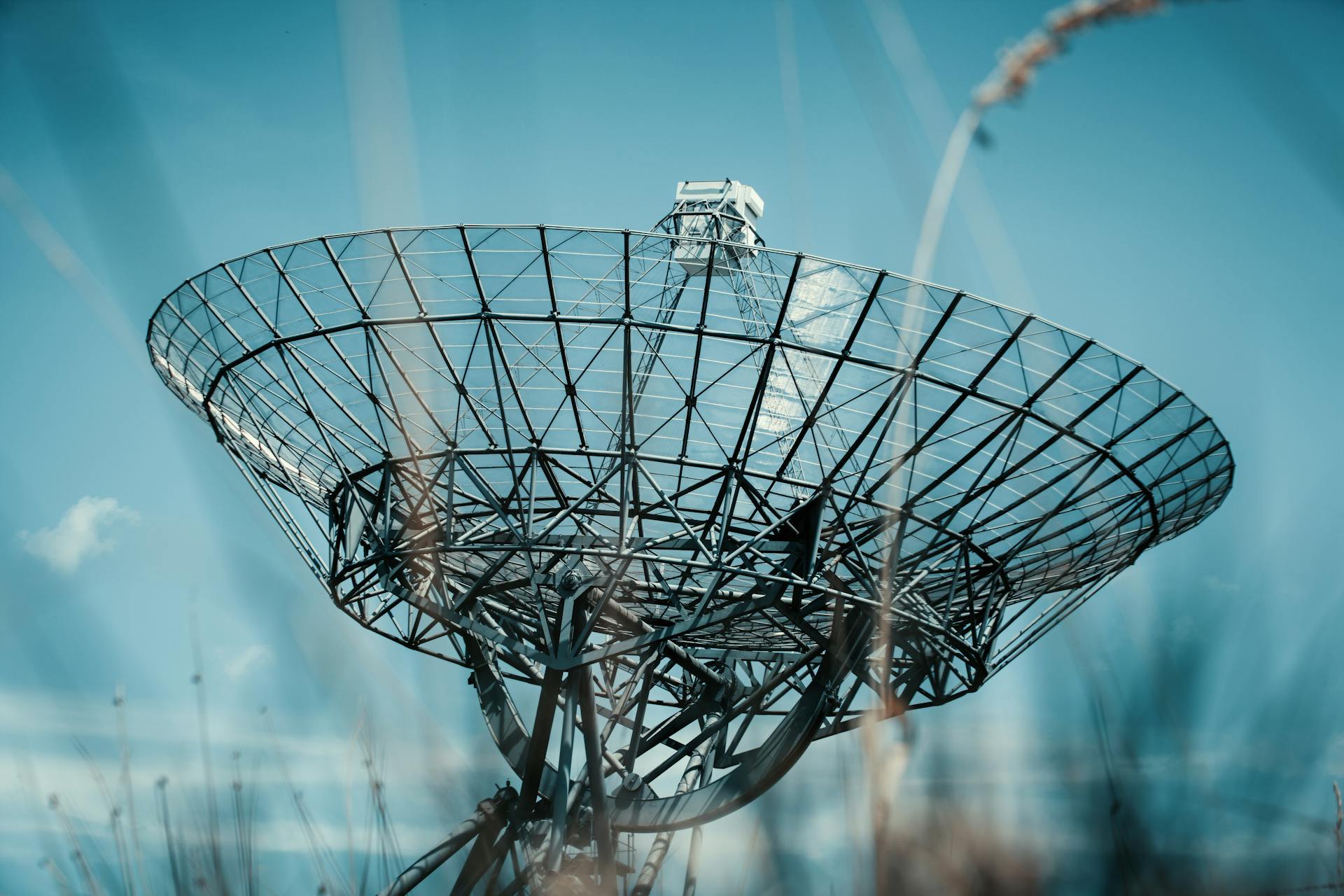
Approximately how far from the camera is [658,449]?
25.1 metres

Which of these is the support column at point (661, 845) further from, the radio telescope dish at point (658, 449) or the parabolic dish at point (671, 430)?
the parabolic dish at point (671, 430)

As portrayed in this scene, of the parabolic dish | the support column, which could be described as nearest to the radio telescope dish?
the parabolic dish

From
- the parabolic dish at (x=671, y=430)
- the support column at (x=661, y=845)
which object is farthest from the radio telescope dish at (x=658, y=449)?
the support column at (x=661, y=845)

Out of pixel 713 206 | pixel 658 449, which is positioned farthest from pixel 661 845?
pixel 713 206

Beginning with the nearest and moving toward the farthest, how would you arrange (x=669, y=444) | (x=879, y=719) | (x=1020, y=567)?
(x=879, y=719) < (x=669, y=444) < (x=1020, y=567)

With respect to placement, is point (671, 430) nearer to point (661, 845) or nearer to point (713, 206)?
point (713, 206)

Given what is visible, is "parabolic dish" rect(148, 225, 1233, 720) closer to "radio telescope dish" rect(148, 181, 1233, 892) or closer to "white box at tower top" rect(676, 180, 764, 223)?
"radio telescope dish" rect(148, 181, 1233, 892)

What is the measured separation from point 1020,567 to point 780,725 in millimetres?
6539

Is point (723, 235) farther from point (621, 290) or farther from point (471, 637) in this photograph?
point (471, 637)

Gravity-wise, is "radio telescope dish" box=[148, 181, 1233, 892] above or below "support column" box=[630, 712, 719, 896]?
above

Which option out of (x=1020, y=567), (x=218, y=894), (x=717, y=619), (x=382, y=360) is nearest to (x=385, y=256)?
(x=382, y=360)

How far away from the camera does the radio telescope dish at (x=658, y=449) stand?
2175 centimetres

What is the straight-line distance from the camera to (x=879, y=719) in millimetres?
4500

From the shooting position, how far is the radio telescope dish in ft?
71.4
